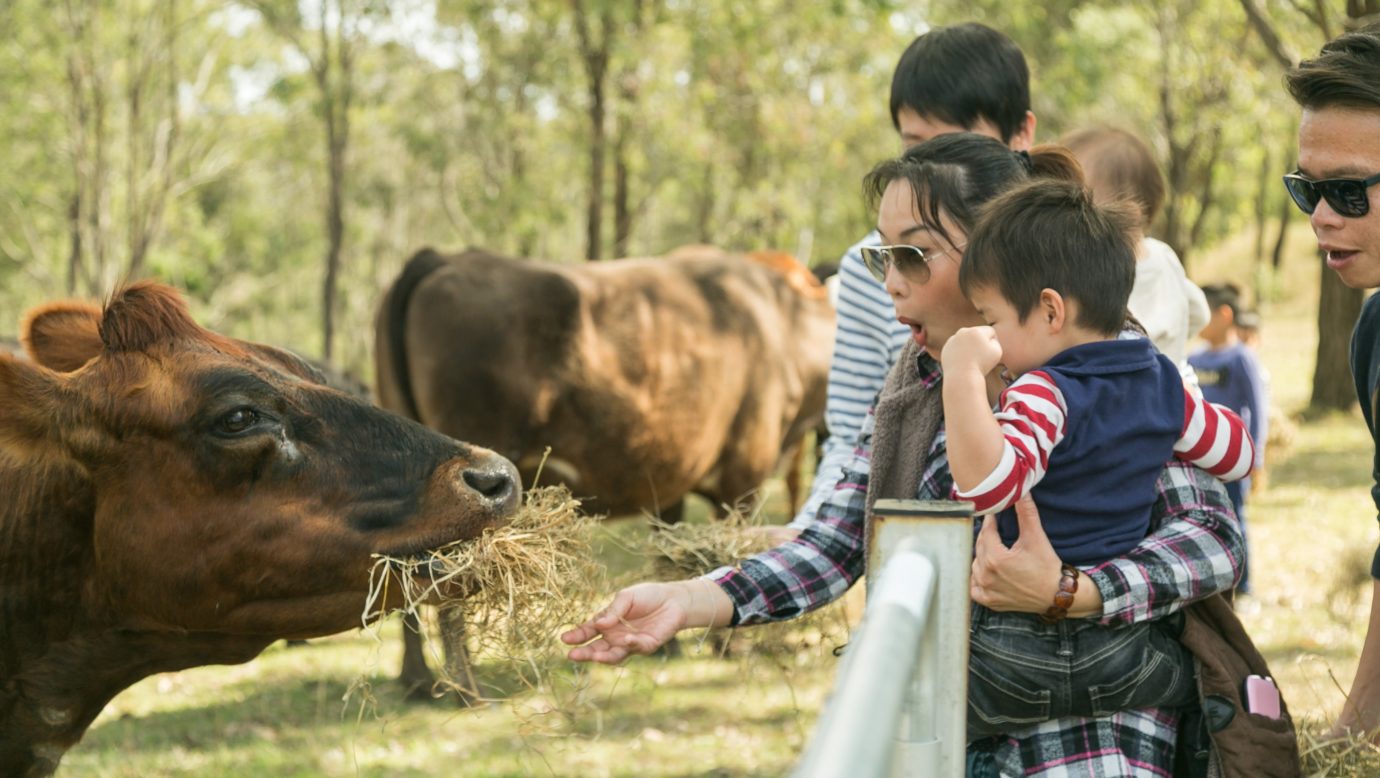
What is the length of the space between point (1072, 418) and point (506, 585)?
47.2 inches

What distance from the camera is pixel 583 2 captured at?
15273 millimetres

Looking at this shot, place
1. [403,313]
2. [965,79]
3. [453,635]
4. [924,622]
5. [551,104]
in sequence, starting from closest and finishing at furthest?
[924,622] → [453,635] → [965,79] → [403,313] → [551,104]

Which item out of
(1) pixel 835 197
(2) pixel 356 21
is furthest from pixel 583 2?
(1) pixel 835 197

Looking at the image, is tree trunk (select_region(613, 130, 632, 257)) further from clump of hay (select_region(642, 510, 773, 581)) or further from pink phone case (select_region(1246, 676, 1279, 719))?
pink phone case (select_region(1246, 676, 1279, 719))

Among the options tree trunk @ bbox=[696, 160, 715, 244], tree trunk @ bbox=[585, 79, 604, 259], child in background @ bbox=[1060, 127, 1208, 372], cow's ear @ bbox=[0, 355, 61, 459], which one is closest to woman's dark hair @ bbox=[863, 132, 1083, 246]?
child in background @ bbox=[1060, 127, 1208, 372]

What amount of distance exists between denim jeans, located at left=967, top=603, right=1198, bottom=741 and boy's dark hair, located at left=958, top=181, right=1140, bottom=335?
0.54 m

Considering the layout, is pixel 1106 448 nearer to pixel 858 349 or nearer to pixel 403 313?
pixel 858 349

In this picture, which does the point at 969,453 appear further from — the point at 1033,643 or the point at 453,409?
the point at 453,409

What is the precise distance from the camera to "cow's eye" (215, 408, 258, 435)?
112 inches

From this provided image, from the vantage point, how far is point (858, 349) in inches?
144

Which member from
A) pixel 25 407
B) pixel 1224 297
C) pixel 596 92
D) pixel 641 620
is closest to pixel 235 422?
pixel 25 407

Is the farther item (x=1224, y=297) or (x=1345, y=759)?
(x=1224, y=297)

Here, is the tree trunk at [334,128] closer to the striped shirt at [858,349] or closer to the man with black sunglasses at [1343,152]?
the striped shirt at [858,349]

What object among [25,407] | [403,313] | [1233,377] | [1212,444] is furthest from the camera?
[1233,377]
